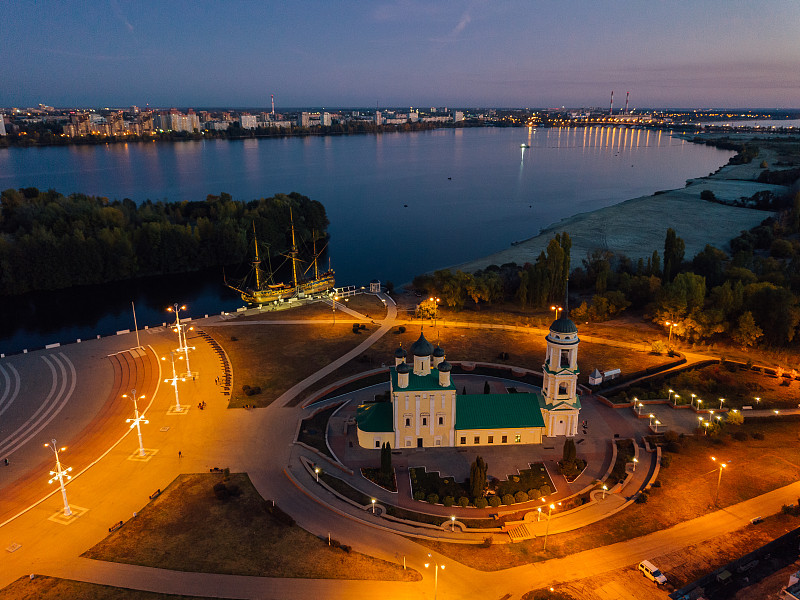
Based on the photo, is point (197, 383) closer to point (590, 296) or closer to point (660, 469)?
point (660, 469)

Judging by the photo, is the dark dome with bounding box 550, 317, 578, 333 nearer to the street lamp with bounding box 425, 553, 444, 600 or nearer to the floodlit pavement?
the floodlit pavement

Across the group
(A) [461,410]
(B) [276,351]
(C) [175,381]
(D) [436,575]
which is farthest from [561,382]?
(C) [175,381]

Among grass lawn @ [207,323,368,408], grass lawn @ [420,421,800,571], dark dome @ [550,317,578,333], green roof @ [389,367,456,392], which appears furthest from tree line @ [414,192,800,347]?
green roof @ [389,367,456,392]

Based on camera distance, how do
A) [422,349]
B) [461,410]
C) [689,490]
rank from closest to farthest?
1. [689,490]
2. [422,349]
3. [461,410]

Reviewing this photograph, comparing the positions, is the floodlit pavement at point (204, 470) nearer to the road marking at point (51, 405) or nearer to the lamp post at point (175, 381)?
the road marking at point (51, 405)

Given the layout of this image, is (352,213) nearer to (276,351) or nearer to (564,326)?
(276,351)

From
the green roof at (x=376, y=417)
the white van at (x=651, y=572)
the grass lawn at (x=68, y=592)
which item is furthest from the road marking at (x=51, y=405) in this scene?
the white van at (x=651, y=572)

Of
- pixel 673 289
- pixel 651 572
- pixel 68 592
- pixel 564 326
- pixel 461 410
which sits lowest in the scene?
pixel 68 592
